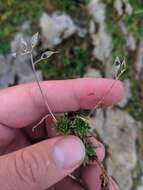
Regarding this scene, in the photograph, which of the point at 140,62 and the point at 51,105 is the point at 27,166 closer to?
the point at 51,105

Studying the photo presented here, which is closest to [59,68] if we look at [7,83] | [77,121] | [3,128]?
[7,83]

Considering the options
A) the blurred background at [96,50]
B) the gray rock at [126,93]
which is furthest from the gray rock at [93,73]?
the gray rock at [126,93]

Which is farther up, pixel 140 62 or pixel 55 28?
pixel 55 28

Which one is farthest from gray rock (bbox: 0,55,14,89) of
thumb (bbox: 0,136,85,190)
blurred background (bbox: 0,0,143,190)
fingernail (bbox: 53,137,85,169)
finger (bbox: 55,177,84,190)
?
fingernail (bbox: 53,137,85,169)

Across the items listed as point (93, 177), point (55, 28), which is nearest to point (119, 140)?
point (55, 28)

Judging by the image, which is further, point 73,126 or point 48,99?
point 48,99

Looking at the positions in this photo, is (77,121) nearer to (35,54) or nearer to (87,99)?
(87,99)

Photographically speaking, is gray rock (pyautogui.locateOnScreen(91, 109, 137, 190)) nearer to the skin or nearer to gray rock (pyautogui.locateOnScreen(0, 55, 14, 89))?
gray rock (pyautogui.locateOnScreen(0, 55, 14, 89))

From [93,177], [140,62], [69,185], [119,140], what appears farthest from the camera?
[140,62]

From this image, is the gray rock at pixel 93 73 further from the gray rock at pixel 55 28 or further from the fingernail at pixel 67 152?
the fingernail at pixel 67 152
